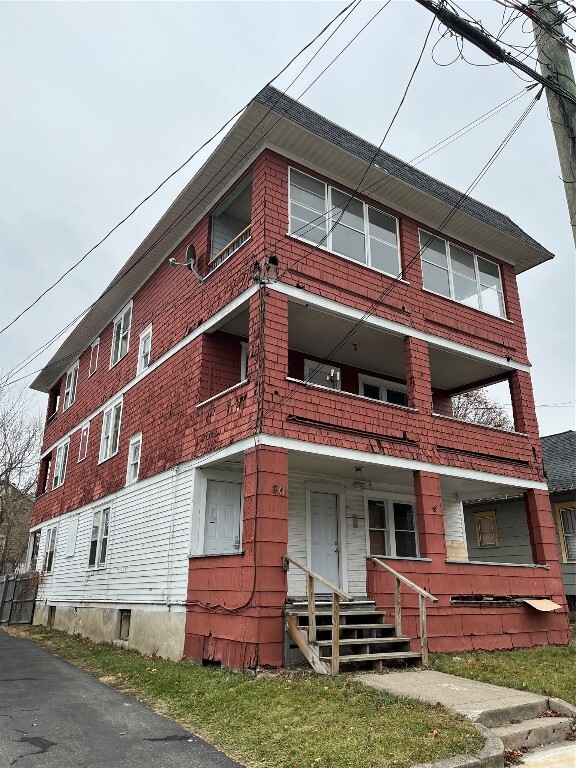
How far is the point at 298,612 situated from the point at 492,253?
11302 millimetres

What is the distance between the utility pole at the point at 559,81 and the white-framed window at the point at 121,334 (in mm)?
13436

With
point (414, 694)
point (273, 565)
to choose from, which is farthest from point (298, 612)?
point (414, 694)

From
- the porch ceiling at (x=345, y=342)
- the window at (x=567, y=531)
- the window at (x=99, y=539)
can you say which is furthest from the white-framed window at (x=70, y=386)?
the window at (x=567, y=531)

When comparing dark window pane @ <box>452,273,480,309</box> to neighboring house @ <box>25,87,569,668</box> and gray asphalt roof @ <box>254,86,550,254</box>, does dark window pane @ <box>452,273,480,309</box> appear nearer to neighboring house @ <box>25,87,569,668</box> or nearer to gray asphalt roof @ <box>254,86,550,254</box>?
neighboring house @ <box>25,87,569,668</box>

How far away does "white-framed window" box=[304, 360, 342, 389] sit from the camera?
14.3 meters

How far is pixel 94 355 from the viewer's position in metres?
21.1

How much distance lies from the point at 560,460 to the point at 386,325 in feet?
41.1

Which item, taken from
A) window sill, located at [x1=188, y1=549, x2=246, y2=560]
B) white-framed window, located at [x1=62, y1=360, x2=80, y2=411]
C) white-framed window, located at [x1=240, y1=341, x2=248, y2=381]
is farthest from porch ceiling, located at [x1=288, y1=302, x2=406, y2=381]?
white-framed window, located at [x1=62, y1=360, x2=80, y2=411]

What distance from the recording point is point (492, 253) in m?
16.3

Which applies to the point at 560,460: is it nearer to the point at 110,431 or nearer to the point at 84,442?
the point at 110,431

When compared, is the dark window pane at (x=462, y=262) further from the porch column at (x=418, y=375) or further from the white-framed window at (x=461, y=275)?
the porch column at (x=418, y=375)

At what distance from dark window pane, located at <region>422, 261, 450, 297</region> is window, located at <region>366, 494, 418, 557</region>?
5294 millimetres

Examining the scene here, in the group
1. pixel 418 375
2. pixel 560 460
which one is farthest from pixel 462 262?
pixel 560 460

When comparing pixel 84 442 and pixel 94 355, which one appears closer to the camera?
pixel 84 442
